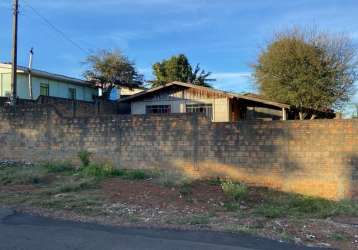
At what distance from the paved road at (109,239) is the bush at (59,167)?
24.7 ft

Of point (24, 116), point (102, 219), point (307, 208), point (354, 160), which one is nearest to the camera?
point (102, 219)

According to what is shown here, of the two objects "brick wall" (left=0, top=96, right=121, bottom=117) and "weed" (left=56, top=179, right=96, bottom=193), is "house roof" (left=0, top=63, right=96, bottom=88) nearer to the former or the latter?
"brick wall" (left=0, top=96, right=121, bottom=117)

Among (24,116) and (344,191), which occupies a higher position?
(24,116)

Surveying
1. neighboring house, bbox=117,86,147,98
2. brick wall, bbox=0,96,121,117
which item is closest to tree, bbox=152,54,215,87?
neighboring house, bbox=117,86,147,98

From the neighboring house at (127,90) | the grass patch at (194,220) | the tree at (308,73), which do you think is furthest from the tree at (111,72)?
the grass patch at (194,220)

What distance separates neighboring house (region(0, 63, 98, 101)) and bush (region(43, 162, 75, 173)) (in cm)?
1334

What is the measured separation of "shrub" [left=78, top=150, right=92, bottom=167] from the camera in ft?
58.6

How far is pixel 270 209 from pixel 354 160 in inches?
160

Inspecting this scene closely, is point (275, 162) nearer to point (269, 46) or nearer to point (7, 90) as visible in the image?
point (269, 46)

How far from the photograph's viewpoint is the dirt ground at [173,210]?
9211mm

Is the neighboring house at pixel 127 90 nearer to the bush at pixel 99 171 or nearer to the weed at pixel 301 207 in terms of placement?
the bush at pixel 99 171

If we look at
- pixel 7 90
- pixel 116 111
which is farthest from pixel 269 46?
pixel 7 90

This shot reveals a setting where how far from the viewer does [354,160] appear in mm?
14688

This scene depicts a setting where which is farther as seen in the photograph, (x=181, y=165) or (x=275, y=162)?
(x=181, y=165)
